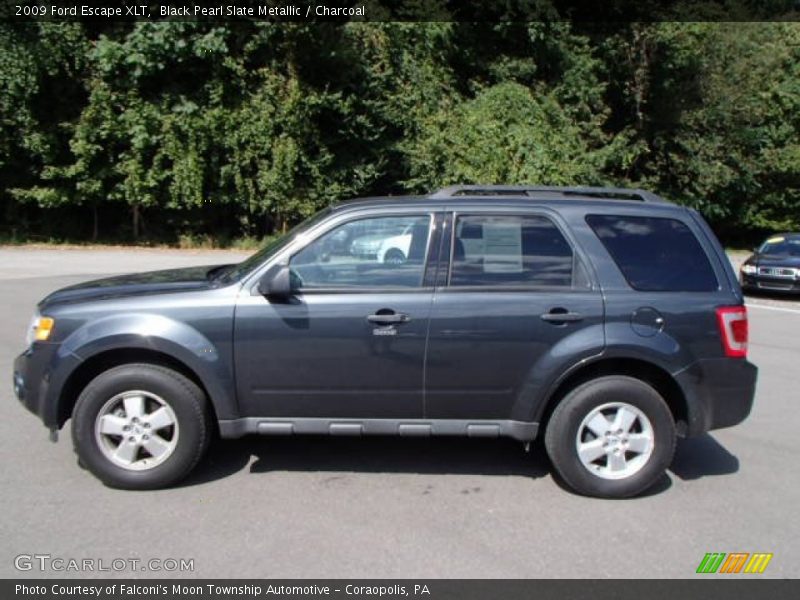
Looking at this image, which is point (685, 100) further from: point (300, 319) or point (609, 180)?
point (300, 319)

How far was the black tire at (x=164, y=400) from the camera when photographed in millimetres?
4160

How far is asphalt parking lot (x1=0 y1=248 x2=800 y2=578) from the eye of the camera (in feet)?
11.5

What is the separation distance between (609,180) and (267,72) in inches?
454

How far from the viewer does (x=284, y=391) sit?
13.9 ft

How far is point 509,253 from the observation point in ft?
14.3

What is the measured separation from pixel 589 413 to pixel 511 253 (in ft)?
3.53

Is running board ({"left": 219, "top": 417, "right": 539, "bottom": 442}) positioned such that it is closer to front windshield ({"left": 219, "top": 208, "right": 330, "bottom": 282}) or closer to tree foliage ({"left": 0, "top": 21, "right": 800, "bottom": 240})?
front windshield ({"left": 219, "top": 208, "right": 330, "bottom": 282})

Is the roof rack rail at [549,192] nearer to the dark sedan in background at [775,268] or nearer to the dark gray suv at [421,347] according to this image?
the dark gray suv at [421,347]

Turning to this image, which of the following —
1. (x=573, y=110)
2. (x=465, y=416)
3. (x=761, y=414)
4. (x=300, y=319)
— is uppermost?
(x=573, y=110)

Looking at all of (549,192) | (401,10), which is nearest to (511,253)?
(549,192)

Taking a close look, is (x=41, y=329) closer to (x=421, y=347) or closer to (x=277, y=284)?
(x=277, y=284)
